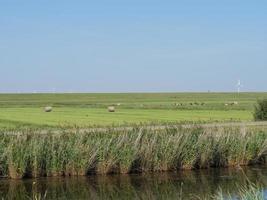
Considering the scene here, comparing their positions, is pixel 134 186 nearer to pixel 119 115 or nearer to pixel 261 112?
pixel 261 112

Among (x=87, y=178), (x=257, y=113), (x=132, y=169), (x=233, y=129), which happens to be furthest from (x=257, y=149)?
(x=257, y=113)

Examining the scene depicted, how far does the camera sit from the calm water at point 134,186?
2134 cm

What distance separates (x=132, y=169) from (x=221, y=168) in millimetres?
4525

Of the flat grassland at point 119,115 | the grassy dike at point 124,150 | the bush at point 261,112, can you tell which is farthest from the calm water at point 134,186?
the bush at point 261,112

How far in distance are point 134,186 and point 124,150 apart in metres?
2.82

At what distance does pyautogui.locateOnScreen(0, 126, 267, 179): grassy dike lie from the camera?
24.5 m

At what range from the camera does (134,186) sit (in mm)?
23094

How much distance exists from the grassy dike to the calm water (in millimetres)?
658

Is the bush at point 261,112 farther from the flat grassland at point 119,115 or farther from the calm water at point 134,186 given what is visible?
the calm water at point 134,186

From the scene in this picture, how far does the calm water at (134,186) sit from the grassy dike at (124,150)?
25.9 inches

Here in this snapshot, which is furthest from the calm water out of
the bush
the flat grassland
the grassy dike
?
the bush

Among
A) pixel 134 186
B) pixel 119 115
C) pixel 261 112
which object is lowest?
pixel 134 186

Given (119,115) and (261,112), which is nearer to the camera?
(261,112)

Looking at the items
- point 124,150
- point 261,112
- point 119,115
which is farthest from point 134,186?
point 119,115
